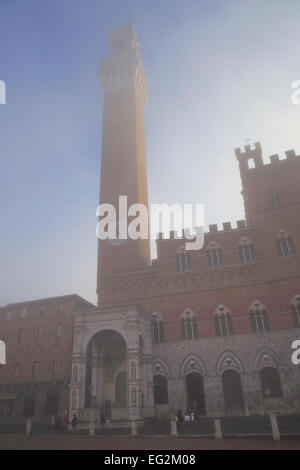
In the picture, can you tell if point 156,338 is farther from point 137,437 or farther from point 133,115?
point 133,115

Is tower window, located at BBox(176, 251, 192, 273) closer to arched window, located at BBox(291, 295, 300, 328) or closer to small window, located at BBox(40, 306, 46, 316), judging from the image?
arched window, located at BBox(291, 295, 300, 328)

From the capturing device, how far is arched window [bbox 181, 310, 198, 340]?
28281 mm

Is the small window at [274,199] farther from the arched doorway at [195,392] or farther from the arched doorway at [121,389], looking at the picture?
the arched doorway at [121,389]

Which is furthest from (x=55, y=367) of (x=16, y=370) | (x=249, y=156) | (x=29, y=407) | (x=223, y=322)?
(x=249, y=156)

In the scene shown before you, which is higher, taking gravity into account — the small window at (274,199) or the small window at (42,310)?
the small window at (274,199)

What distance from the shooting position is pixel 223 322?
91.6ft

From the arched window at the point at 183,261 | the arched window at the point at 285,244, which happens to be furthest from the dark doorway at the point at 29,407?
the arched window at the point at 285,244

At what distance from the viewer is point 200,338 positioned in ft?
91.2

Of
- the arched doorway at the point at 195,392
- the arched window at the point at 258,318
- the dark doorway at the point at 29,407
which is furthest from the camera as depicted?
the dark doorway at the point at 29,407

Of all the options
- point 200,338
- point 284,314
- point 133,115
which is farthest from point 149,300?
point 133,115

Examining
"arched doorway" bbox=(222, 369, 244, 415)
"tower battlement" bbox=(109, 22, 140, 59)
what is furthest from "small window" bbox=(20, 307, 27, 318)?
"tower battlement" bbox=(109, 22, 140, 59)

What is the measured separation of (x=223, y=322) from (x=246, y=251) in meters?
6.60

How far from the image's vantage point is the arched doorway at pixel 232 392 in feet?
82.7

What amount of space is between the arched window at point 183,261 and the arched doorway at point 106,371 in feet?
26.6
